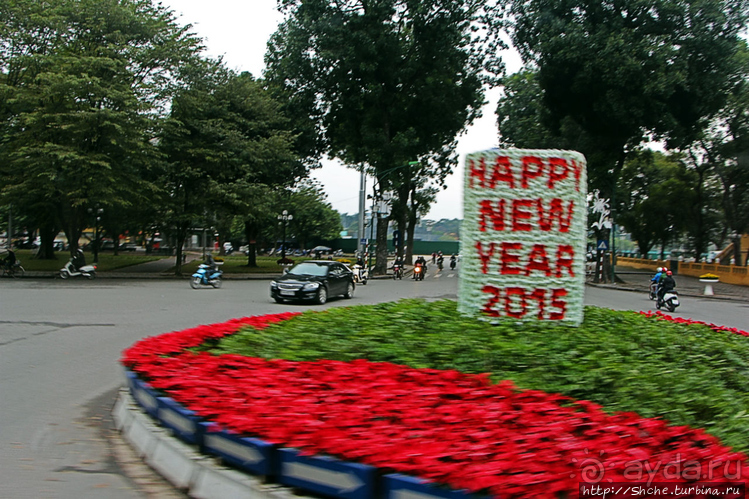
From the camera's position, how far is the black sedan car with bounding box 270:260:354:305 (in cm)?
A: 1856

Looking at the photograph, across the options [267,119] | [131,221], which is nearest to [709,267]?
[267,119]

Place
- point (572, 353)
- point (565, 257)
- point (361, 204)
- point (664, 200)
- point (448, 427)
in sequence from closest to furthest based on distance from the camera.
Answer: point (448, 427), point (572, 353), point (565, 257), point (361, 204), point (664, 200)

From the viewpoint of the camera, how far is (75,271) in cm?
2859

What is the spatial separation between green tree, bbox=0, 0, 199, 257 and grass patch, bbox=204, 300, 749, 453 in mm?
22746

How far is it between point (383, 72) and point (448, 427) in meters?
34.3

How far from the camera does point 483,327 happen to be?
675cm

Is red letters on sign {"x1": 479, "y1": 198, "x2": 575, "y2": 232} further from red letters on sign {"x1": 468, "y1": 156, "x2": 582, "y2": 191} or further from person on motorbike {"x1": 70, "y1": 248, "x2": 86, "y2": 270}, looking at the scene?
person on motorbike {"x1": 70, "y1": 248, "x2": 86, "y2": 270}

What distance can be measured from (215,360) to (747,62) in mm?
38691

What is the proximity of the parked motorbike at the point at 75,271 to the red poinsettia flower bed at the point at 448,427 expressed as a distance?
2581 cm

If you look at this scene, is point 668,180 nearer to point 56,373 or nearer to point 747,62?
Answer: point 747,62

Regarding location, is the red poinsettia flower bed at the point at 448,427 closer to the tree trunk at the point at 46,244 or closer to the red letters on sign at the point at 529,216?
the red letters on sign at the point at 529,216

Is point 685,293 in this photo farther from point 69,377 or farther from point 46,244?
point 46,244

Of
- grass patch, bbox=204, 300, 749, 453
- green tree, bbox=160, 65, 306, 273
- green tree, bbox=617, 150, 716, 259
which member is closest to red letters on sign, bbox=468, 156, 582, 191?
grass patch, bbox=204, 300, 749, 453

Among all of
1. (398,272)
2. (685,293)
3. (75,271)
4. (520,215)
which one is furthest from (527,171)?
(398,272)
